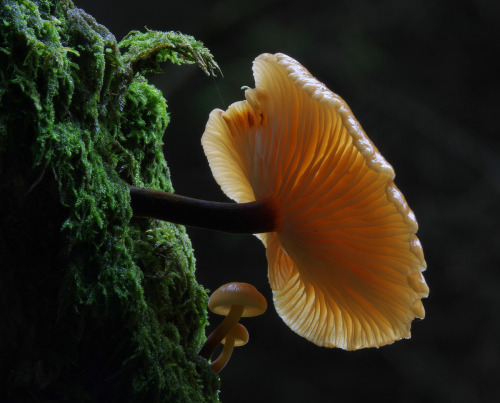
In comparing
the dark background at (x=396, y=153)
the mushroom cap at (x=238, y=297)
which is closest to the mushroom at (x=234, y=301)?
the mushroom cap at (x=238, y=297)

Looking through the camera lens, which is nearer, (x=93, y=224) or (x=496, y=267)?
(x=93, y=224)

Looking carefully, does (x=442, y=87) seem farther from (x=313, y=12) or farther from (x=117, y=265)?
(x=117, y=265)

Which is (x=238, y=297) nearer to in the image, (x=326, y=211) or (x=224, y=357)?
(x=224, y=357)

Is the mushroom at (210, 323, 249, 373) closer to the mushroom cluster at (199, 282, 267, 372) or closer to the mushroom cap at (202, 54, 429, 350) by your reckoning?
the mushroom cluster at (199, 282, 267, 372)

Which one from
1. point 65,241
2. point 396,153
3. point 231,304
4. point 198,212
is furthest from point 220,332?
point 396,153

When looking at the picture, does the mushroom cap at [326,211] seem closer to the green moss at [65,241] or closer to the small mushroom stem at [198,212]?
the small mushroom stem at [198,212]

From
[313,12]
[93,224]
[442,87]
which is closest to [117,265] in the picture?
[93,224]
